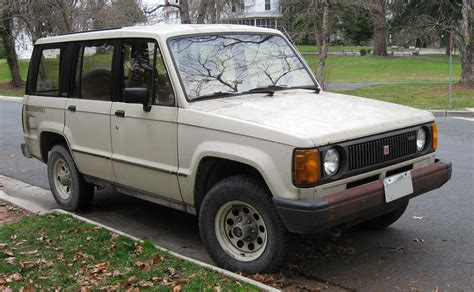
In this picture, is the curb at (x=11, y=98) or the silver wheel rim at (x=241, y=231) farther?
the curb at (x=11, y=98)

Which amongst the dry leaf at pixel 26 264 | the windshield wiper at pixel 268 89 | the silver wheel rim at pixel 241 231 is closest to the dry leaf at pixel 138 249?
the silver wheel rim at pixel 241 231

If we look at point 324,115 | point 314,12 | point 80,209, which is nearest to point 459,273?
point 324,115

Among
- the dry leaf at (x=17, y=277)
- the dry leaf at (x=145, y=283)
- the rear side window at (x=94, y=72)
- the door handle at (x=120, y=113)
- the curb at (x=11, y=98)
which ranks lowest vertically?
the dry leaf at (x=17, y=277)

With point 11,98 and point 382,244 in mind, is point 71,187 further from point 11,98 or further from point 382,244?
point 11,98

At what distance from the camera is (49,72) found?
633cm

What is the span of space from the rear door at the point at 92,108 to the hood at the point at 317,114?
127 centimetres

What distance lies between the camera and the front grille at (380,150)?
12.9ft

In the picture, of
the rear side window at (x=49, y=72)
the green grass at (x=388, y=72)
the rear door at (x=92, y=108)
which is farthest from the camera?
the green grass at (x=388, y=72)

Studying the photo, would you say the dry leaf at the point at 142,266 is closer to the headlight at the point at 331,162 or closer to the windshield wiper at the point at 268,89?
the headlight at the point at 331,162

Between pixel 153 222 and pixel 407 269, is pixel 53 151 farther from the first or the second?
pixel 407 269

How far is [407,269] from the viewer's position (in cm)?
438

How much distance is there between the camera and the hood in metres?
3.86

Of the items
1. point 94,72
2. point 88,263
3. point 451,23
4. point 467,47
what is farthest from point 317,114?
point 451,23

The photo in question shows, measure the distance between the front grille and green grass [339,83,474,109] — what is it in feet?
39.4
